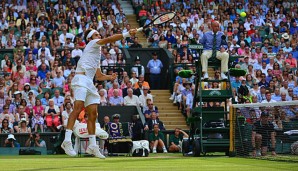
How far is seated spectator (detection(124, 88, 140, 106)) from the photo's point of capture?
2893cm

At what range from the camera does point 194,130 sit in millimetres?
21625

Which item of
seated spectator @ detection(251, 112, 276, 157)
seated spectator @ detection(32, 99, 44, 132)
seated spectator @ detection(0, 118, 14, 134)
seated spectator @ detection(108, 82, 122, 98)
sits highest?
seated spectator @ detection(108, 82, 122, 98)

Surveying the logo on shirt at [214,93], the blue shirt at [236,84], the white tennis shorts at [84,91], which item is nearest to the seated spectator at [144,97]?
the blue shirt at [236,84]

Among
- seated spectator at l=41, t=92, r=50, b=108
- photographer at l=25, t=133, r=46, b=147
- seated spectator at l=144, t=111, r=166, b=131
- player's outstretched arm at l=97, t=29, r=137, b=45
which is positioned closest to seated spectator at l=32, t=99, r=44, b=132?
seated spectator at l=41, t=92, r=50, b=108

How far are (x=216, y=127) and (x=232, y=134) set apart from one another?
0.98 metres

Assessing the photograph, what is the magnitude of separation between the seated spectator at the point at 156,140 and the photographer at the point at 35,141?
3.27 metres

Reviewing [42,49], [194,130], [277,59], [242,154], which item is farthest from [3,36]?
[242,154]

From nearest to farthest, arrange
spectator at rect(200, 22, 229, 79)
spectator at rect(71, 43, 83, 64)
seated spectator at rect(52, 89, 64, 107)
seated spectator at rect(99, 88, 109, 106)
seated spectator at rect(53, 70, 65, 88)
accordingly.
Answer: spectator at rect(200, 22, 229, 79) → seated spectator at rect(52, 89, 64, 107) → seated spectator at rect(99, 88, 109, 106) → seated spectator at rect(53, 70, 65, 88) → spectator at rect(71, 43, 83, 64)

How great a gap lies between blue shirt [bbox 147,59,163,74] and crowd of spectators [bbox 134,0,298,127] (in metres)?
0.70

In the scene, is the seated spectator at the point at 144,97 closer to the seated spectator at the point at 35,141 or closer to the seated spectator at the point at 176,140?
the seated spectator at the point at 176,140

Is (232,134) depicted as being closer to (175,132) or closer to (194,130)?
(194,130)

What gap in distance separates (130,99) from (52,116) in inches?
121

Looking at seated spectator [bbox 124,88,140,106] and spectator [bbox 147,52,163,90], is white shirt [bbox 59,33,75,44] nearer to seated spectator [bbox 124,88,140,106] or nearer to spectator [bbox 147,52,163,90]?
spectator [bbox 147,52,163,90]

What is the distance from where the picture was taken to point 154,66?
3253 centimetres
